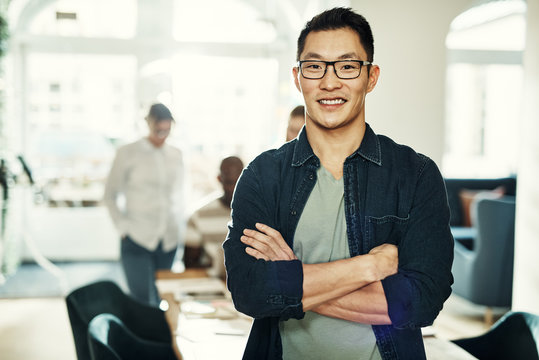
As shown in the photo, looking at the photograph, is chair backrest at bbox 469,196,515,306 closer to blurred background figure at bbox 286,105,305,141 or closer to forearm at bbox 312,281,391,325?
blurred background figure at bbox 286,105,305,141

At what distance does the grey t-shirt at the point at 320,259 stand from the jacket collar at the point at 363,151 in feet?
0.31

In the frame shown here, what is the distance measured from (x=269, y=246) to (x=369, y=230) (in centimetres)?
25

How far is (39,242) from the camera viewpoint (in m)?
7.07

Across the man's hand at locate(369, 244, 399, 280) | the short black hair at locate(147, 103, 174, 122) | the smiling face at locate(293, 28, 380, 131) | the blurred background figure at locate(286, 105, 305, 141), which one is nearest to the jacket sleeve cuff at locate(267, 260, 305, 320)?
the man's hand at locate(369, 244, 399, 280)

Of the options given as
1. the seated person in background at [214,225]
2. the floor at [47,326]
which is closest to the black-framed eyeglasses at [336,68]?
the seated person in background at [214,225]

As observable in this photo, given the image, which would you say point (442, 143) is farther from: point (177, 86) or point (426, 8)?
point (177, 86)

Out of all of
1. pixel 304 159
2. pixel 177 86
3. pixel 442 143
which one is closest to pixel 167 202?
pixel 442 143

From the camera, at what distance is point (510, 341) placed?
232 cm

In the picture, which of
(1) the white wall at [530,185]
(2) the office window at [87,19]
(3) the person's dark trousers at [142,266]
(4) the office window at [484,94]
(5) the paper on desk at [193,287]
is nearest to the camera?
(5) the paper on desk at [193,287]

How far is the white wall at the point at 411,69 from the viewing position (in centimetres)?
417

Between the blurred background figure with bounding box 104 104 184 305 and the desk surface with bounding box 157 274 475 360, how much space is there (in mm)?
732

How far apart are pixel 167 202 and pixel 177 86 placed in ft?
11.3

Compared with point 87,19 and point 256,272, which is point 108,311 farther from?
point 87,19

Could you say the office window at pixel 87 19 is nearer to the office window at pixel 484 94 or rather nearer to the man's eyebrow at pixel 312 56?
the office window at pixel 484 94
